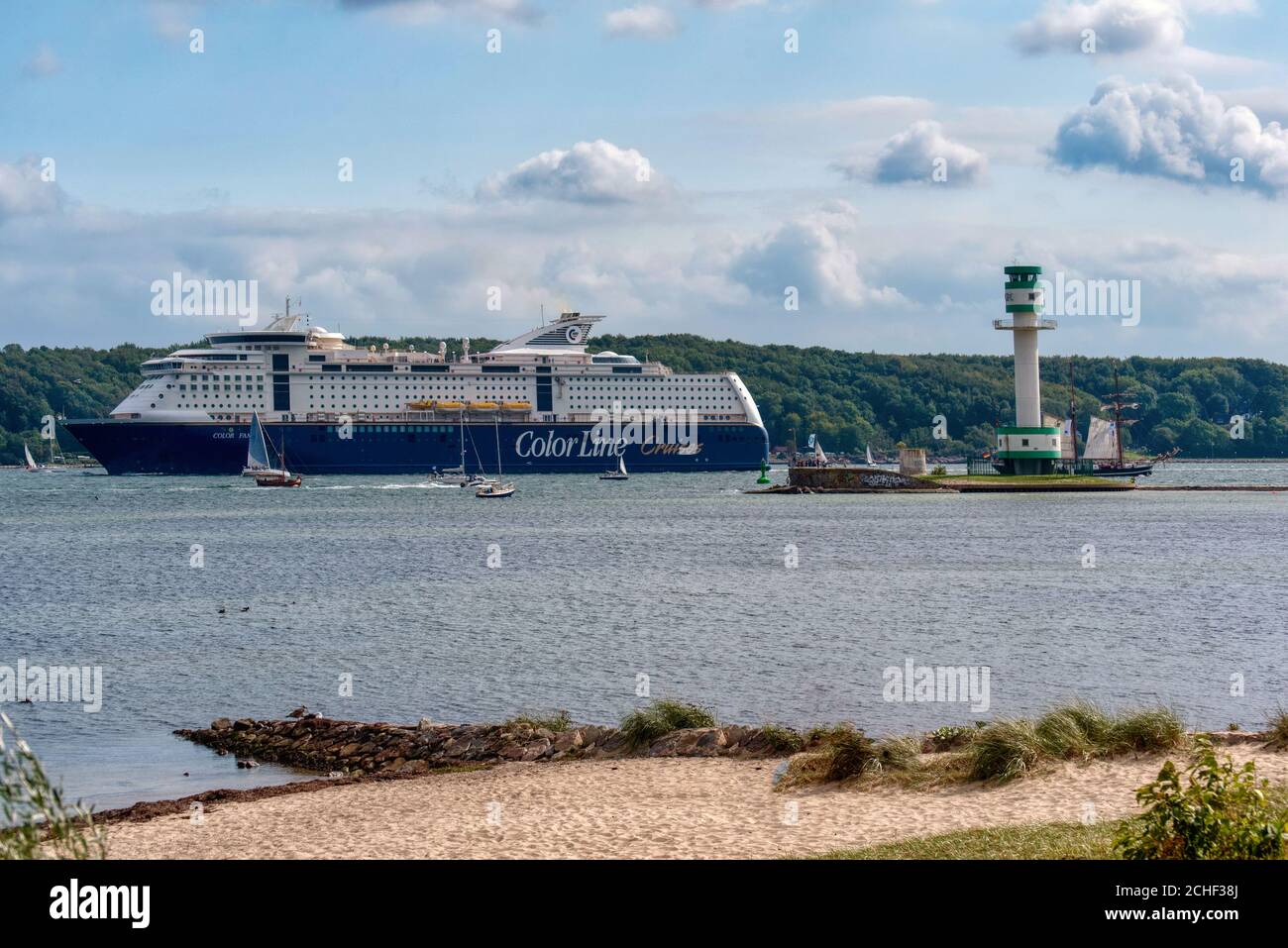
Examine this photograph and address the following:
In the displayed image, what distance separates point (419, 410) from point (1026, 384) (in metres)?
42.7

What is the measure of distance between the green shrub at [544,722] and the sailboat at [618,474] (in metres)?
82.7

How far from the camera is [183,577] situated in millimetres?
36375

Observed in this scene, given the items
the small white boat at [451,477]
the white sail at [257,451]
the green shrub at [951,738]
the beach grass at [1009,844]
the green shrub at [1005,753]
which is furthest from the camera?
the small white boat at [451,477]

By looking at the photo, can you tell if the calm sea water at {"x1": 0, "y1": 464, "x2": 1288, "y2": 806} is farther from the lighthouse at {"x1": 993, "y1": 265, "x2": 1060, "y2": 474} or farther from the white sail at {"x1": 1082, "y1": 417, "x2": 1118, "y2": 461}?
the white sail at {"x1": 1082, "y1": 417, "x2": 1118, "y2": 461}

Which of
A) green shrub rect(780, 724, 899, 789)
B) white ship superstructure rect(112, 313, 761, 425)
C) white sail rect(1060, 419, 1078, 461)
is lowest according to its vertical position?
green shrub rect(780, 724, 899, 789)

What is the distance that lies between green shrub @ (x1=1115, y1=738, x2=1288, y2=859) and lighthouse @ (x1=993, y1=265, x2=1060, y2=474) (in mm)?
65459

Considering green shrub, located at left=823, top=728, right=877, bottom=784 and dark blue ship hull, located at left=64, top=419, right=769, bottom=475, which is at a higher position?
dark blue ship hull, located at left=64, top=419, right=769, bottom=475

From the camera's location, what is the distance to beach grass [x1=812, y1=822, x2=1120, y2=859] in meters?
9.10

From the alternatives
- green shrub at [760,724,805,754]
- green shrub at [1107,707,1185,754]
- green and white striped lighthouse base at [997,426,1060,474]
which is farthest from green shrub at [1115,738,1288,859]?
green and white striped lighthouse base at [997,426,1060,474]

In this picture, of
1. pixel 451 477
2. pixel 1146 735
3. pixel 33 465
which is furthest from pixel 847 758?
pixel 33 465

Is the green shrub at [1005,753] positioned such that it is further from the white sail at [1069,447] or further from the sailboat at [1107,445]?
the sailboat at [1107,445]

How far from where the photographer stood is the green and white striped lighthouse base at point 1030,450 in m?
75.6

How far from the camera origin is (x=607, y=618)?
90.5 feet

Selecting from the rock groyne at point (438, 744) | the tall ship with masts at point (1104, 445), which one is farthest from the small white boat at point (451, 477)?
the rock groyne at point (438, 744)
